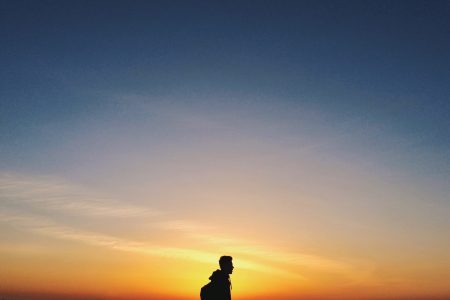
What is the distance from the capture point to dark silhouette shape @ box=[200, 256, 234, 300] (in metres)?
15.8

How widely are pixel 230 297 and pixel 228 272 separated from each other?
0.67 metres

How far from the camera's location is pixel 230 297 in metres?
15.9

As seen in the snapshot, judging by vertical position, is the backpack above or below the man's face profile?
below

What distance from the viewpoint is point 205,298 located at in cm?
1608

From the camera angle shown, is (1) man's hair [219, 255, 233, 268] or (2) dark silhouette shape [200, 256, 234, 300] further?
(1) man's hair [219, 255, 233, 268]

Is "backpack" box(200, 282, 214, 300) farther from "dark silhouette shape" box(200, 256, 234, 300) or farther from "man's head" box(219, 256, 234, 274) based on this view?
"man's head" box(219, 256, 234, 274)

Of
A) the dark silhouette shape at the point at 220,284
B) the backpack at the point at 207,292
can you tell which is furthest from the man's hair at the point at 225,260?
the backpack at the point at 207,292

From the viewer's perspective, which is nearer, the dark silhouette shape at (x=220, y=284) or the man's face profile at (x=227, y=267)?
the dark silhouette shape at (x=220, y=284)

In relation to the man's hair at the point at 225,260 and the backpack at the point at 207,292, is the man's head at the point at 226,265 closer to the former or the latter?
the man's hair at the point at 225,260

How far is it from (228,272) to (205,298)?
38.4 inches

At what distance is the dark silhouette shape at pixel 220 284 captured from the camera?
15.8 meters

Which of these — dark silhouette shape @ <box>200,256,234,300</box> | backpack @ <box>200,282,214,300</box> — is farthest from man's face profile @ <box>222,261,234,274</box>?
backpack @ <box>200,282,214,300</box>

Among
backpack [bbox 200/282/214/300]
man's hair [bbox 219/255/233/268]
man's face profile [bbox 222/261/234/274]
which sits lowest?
backpack [bbox 200/282/214/300]

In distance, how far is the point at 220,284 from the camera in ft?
52.2
